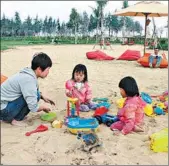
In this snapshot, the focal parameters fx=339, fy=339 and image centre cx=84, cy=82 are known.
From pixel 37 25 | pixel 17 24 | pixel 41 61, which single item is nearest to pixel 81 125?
pixel 41 61

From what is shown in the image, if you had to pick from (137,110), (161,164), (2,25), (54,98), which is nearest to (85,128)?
(137,110)

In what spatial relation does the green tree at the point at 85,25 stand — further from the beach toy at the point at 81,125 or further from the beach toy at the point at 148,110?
the beach toy at the point at 81,125

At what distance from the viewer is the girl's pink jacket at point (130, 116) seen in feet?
12.8

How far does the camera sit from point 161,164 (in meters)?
3.03

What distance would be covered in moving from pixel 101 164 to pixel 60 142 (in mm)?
644

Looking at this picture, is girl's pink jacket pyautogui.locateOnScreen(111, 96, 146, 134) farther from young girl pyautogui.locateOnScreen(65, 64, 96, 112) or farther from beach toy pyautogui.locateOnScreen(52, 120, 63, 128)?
young girl pyautogui.locateOnScreen(65, 64, 96, 112)

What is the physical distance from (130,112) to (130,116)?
46 mm

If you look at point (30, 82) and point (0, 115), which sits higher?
point (30, 82)

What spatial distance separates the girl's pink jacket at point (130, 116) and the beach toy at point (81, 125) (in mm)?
256

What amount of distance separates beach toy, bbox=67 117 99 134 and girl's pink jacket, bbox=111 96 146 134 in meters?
0.26

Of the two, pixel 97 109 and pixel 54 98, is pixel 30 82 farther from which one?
pixel 54 98

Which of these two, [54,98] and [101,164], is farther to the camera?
[54,98]

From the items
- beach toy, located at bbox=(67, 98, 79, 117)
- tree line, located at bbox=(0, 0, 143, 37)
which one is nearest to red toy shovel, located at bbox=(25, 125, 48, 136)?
beach toy, located at bbox=(67, 98, 79, 117)

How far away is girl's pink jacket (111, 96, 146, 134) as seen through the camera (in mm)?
3906
